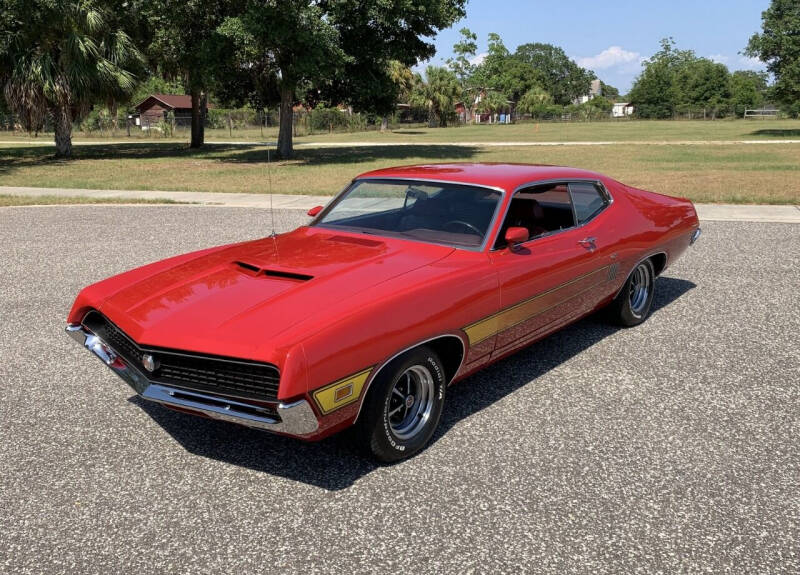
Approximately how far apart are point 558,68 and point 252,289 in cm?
17731

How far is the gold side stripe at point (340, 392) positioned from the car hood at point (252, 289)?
334 millimetres

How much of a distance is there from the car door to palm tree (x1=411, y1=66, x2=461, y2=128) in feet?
253

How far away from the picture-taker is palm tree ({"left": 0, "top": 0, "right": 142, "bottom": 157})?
82.7 feet

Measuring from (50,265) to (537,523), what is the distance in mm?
7396

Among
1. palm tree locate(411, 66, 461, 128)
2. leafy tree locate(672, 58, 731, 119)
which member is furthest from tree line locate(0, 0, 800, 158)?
leafy tree locate(672, 58, 731, 119)

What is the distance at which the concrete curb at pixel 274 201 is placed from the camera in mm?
11602

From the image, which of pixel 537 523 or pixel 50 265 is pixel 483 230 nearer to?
pixel 537 523

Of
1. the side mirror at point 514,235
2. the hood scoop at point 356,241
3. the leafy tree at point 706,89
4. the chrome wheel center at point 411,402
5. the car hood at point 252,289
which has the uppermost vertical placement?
the leafy tree at point 706,89

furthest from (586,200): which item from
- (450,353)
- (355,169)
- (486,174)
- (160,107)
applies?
(160,107)

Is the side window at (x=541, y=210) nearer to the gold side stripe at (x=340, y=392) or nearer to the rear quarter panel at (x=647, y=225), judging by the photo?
the rear quarter panel at (x=647, y=225)

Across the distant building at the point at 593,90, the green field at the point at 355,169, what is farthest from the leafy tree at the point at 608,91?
the green field at the point at 355,169

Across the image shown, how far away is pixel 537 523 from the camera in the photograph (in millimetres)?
3094

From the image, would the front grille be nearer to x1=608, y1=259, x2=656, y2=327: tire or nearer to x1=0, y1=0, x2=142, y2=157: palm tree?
x1=608, y1=259, x2=656, y2=327: tire

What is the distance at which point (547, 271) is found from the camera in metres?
4.48
